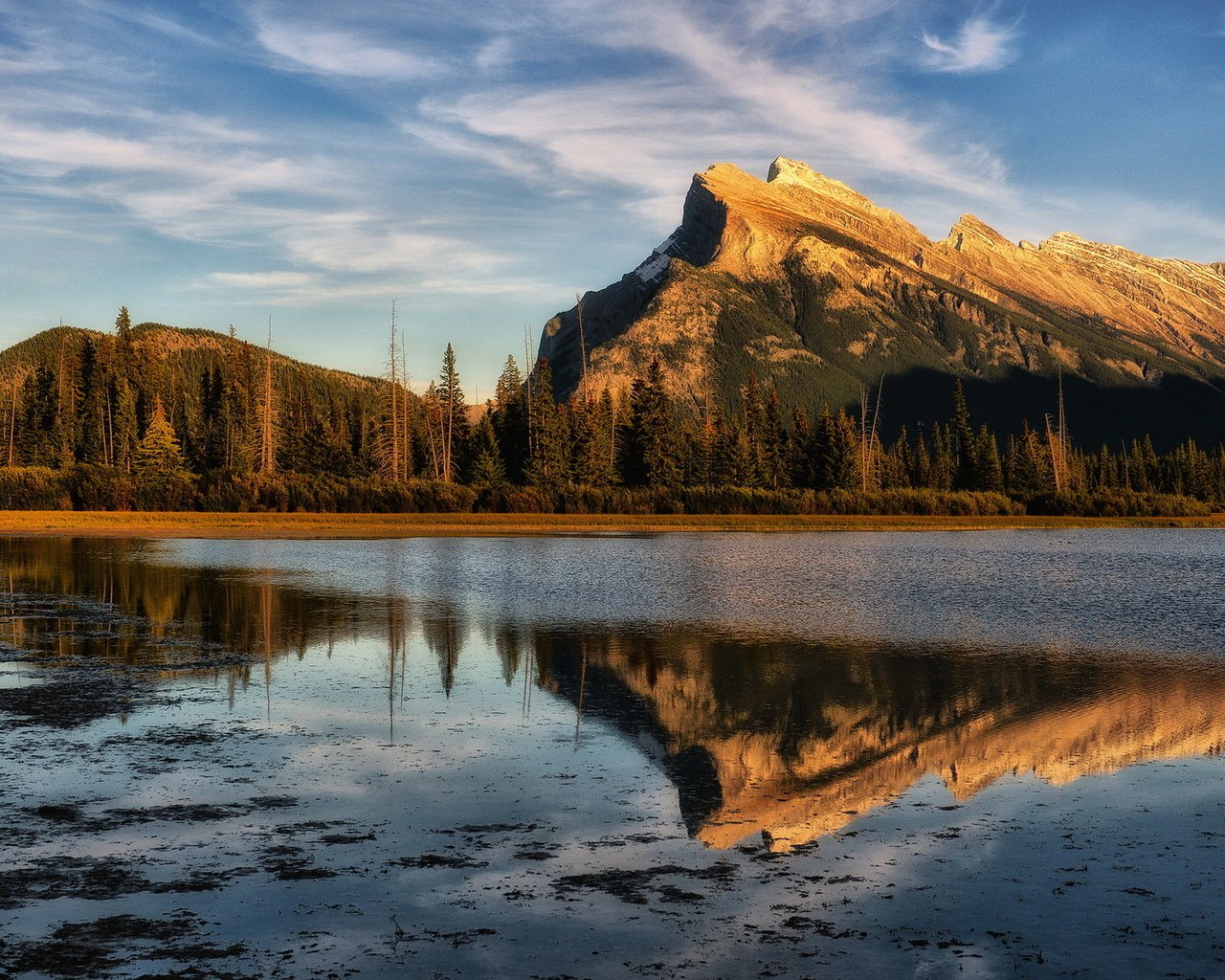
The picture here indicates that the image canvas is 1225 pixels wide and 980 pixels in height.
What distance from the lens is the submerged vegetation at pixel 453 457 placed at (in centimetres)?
10462

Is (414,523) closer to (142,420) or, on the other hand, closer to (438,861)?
(438,861)

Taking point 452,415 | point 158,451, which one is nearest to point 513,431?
point 452,415

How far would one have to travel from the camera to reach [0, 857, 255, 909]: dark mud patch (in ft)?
32.1

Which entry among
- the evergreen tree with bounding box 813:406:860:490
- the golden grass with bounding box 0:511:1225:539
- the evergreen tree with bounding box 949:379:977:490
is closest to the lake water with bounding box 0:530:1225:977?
the golden grass with bounding box 0:511:1225:539

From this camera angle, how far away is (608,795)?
13.3 m

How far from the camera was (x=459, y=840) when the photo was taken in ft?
37.6

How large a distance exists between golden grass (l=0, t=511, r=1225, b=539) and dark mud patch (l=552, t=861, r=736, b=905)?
6935cm

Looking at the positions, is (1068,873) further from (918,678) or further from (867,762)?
(918,678)

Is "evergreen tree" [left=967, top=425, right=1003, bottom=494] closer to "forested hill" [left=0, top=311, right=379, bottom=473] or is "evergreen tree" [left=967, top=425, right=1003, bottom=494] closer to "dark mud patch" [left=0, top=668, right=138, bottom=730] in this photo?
"forested hill" [left=0, top=311, right=379, bottom=473]

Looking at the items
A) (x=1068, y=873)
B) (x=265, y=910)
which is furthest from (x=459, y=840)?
(x=1068, y=873)

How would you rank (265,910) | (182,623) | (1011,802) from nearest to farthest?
(265,910), (1011,802), (182,623)

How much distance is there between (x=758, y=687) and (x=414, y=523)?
73343 mm

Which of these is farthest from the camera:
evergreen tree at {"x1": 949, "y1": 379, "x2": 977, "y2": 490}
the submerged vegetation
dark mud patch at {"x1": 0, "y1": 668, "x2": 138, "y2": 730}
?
evergreen tree at {"x1": 949, "y1": 379, "x2": 977, "y2": 490}

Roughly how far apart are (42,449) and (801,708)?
165 m
